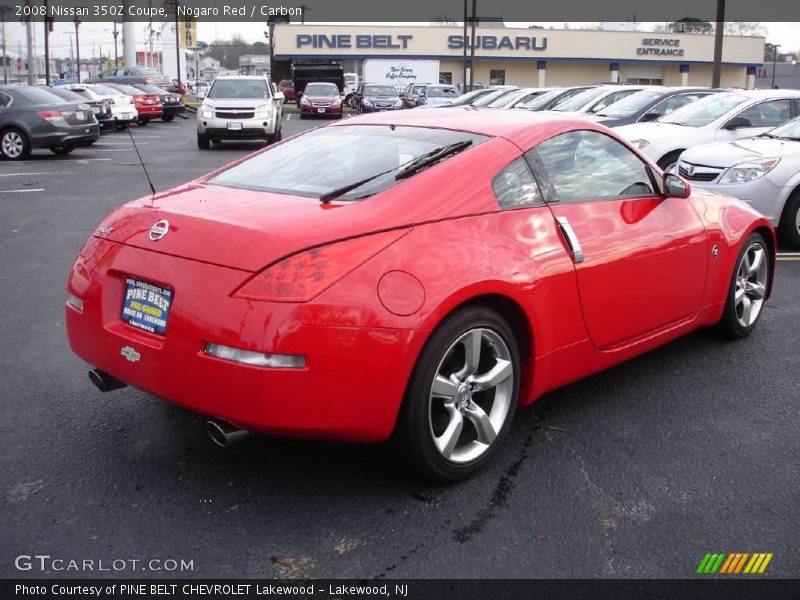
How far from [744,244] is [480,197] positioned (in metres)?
2.37

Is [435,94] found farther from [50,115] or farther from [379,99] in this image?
[50,115]

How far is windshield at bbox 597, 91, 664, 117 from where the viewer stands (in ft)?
48.6

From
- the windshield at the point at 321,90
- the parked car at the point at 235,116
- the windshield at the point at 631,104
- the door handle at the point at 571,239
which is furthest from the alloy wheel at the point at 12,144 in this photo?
the windshield at the point at 321,90

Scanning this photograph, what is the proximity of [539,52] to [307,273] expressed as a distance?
215 ft

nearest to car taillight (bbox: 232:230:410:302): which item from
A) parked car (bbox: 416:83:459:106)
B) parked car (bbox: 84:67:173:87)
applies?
parked car (bbox: 416:83:459:106)

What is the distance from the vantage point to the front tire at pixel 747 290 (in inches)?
203

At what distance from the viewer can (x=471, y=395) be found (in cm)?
342

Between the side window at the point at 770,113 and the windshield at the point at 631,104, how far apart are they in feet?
9.15

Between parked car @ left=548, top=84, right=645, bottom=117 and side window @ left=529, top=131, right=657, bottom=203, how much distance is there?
12.3 metres

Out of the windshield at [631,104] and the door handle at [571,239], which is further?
the windshield at [631,104]

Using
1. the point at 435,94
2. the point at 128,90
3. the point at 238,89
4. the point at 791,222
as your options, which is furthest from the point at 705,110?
the point at 435,94

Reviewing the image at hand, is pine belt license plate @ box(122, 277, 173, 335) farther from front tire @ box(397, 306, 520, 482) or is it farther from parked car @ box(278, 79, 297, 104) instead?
parked car @ box(278, 79, 297, 104)

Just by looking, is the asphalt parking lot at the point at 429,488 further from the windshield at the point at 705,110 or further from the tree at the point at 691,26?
the tree at the point at 691,26

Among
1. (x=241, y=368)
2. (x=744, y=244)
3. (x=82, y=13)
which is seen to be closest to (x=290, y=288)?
(x=241, y=368)
